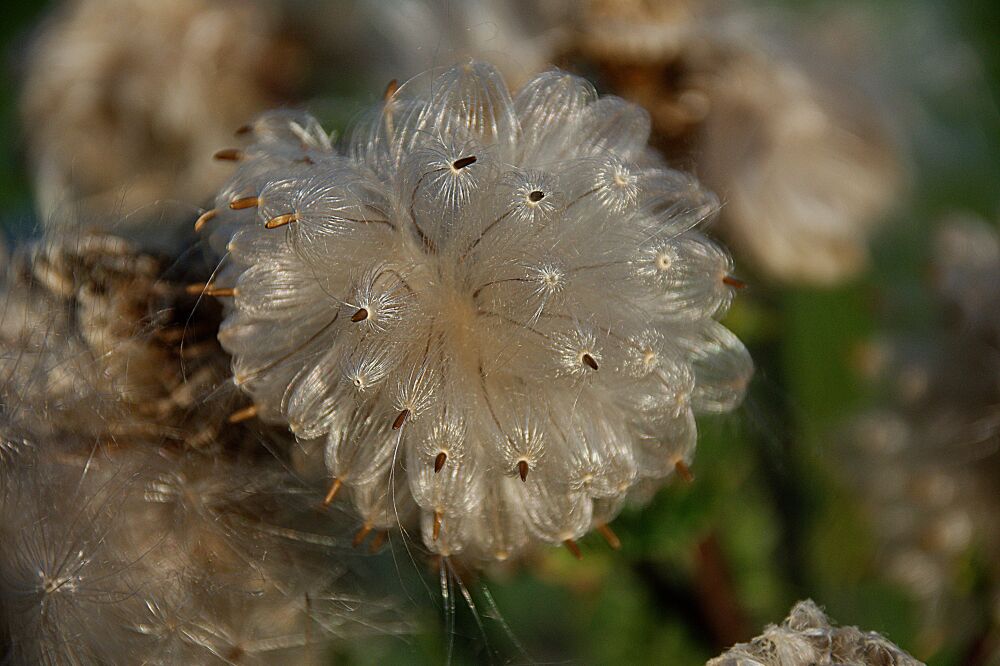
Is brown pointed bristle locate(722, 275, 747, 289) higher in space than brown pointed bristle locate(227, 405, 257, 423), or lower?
higher

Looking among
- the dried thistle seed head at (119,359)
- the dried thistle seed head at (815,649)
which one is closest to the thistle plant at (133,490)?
the dried thistle seed head at (119,359)

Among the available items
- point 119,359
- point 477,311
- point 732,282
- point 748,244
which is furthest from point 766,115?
point 119,359

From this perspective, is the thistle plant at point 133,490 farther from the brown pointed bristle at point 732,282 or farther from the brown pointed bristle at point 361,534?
the brown pointed bristle at point 732,282

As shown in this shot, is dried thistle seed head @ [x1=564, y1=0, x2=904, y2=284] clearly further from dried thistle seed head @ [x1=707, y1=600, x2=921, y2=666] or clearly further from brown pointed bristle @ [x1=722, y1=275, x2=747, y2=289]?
dried thistle seed head @ [x1=707, y1=600, x2=921, y2=666]

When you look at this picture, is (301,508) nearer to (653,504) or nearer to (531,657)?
(531,657)

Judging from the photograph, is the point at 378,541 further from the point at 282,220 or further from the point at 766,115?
the point at 766,115

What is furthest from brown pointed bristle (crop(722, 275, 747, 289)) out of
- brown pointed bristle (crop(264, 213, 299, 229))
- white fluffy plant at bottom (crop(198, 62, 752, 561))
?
brown pointed bristle (crop(264, 213, 299, 229))

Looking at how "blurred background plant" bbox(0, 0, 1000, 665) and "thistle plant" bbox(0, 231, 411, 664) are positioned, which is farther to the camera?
"blurred background plant" bbox(0, 0, 1000, 665)
